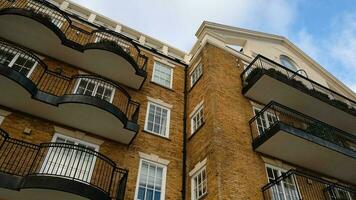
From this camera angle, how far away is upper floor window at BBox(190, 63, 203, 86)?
15.6 m

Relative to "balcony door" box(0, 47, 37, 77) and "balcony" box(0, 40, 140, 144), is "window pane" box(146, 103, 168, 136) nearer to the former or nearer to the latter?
"balcony" box(0, 40, 140, 144)

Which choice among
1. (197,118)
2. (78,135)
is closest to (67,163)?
(78,135)

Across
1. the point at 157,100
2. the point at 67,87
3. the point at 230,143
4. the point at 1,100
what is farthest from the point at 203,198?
the point at 1,100

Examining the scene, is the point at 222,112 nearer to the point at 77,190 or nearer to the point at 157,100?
the point at 157,100

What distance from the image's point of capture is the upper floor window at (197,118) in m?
13.3

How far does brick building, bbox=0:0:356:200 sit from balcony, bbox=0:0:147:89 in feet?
0.16

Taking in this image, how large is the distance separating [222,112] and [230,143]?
5.02 ft

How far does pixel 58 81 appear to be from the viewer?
40.6ft

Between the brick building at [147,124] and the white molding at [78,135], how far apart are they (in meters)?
0.06

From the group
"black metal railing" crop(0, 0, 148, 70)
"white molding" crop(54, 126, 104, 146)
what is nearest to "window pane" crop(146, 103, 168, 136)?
"black metal railing" crop(0, 0, 148, 70)

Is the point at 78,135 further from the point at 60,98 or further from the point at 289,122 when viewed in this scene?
the point at 289,122

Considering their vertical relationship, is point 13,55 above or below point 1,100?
above

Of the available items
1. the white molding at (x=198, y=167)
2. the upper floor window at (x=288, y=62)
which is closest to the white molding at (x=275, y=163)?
the white molding at (x=198, y=167)

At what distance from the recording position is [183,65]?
17766mm
